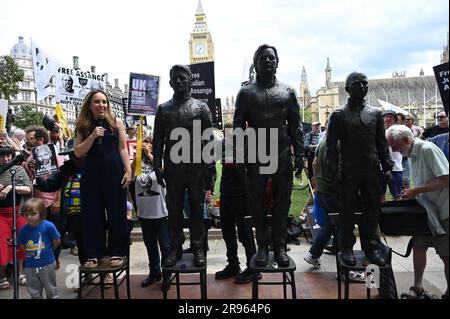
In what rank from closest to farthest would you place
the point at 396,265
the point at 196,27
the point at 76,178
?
the point at 76,178 < the point at 396,265 < the point at 196,27

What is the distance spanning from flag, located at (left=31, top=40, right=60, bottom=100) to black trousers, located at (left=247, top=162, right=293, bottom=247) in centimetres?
502

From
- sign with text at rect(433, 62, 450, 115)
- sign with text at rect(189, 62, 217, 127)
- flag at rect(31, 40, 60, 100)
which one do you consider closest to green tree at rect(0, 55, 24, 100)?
flag at rect(31, 40, 60, 100)

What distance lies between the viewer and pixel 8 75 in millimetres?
19688

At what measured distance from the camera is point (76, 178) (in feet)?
14.4

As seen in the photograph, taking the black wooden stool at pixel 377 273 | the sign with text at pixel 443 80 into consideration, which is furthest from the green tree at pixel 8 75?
the sign with text at pixel 443 80

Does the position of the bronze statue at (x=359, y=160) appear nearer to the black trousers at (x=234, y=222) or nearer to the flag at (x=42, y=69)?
the black trousers at (x=234, y=222)

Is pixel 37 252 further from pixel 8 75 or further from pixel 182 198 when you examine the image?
pixel 8 75

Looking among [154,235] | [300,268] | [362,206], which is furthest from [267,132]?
[300,268]

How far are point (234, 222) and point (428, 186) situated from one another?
7.69ft

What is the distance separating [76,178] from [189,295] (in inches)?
79.9

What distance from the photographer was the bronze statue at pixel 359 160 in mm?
3387

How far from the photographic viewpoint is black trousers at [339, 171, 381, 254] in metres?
3.41
